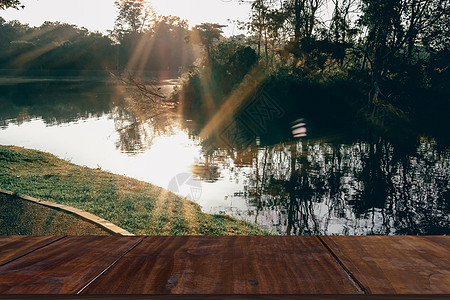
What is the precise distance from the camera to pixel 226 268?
114 cm

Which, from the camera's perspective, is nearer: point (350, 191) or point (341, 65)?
point (350, 191)

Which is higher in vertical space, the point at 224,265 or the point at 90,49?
the point at 90,49

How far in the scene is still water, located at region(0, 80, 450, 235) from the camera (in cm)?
914

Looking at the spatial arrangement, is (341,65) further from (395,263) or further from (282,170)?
(395,263)

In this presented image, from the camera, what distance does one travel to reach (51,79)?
55875 mm

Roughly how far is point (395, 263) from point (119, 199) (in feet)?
26.9

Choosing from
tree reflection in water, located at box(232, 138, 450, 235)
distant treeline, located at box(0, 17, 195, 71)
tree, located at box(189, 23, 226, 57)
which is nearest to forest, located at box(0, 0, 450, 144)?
tree, located at box(189, 23, 226, 57)

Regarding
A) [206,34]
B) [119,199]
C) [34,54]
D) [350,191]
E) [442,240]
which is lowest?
[350,191]

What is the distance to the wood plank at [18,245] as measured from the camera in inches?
48.4

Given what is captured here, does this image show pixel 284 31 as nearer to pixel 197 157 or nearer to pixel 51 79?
pixel 197 157

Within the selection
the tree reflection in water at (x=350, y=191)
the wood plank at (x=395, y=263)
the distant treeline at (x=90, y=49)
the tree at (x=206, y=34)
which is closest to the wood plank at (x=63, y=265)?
the wood plank at (x=395, y=263)

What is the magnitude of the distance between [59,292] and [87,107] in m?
34.5

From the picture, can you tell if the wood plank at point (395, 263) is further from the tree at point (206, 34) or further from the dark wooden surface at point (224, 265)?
the tree at point (206, 34)

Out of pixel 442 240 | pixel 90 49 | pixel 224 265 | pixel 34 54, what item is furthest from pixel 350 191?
pixel 34 54
